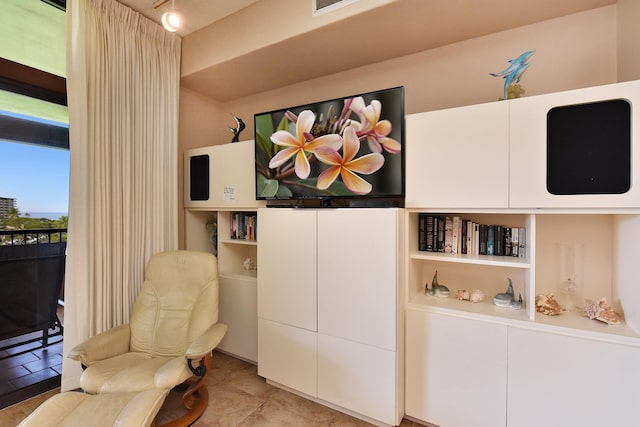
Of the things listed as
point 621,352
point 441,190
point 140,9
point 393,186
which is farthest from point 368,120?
point 140,9

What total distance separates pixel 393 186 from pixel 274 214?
Result: 873 millimetres

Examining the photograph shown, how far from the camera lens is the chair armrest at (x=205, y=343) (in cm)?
163

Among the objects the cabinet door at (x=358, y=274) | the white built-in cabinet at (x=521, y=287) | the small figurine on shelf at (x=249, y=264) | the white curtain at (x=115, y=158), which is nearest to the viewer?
the white built-in cabinet at (x=521, y=287)

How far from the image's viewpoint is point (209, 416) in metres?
1.84

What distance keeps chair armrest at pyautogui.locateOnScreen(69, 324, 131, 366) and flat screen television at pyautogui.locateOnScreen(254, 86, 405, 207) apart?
1.34 m

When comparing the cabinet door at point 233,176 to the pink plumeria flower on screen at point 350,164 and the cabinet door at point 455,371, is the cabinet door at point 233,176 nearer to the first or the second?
the pink plumeria flower on screen at point 350,164

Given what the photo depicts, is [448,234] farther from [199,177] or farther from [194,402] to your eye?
[199,177]

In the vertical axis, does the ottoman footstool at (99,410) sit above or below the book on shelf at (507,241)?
below

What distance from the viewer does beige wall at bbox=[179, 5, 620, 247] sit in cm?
168

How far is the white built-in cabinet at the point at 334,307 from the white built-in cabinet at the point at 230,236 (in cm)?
31

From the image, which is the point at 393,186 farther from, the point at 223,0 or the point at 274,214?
the point at 223,0

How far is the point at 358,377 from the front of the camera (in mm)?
1772

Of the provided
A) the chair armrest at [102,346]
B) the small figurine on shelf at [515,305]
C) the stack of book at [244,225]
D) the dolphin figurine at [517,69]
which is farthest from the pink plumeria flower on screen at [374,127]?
the chair armrest at [102,346]

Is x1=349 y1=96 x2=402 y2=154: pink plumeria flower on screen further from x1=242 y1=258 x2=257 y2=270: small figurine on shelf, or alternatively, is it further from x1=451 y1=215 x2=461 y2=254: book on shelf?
x1=242 y1=258 x2=257 y2=270: small figurine on shelf
